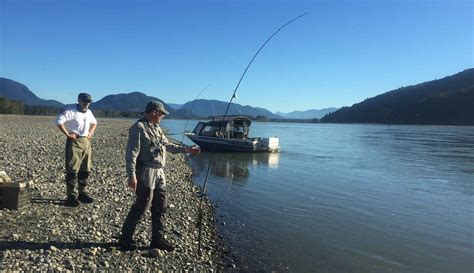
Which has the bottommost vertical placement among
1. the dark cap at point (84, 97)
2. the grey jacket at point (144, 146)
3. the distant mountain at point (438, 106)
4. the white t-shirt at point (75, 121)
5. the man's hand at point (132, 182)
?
the man's hand at point (132, 182)

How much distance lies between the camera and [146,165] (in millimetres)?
6488

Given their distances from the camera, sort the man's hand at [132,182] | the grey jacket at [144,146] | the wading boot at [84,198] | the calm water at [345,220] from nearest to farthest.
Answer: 1. the man's hand at [132,182]
2. the grey jacket at [144,146]
3. the calm water at [345,220]
4. the wading boot at [84,198]

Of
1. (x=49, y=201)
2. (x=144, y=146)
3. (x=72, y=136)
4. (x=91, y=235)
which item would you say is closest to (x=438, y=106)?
(x=49, y=201)

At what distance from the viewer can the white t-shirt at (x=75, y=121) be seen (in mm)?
8261

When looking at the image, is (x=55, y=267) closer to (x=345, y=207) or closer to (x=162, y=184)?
(x=162, y=184)

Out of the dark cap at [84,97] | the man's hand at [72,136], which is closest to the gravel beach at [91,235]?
the man's hand at [72,136]

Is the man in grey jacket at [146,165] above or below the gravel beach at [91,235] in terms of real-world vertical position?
above

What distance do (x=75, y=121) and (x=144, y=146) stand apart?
279 centimetres

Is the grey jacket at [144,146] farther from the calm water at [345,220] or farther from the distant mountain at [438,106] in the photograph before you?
the distant mountain at [438,106]

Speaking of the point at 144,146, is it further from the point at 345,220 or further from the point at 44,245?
the point at 345,220

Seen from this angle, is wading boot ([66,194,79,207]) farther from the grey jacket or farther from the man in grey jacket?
the grey jacket

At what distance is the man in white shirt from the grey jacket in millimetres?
2528

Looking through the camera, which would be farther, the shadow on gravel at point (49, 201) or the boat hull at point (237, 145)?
the boat hull at point (237, 145)

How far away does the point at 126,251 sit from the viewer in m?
6.88
